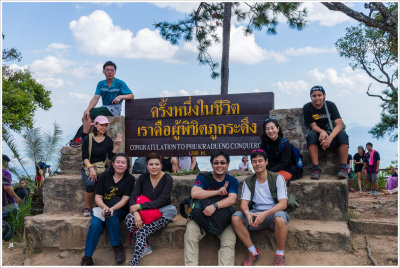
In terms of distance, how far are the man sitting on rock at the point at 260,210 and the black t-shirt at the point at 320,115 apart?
4.43 feet

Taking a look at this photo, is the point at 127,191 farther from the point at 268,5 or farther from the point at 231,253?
the point at 268,5

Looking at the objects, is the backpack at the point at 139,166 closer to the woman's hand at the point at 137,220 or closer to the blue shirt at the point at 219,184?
the woman's hand at the point at 137,220

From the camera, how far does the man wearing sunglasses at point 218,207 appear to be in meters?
3.90

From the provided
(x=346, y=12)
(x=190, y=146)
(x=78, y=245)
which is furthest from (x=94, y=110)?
(x=346, y=12)

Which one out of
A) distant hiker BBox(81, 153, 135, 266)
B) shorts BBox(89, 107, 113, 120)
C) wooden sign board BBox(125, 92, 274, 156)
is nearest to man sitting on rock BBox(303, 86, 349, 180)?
wooden sign board BBox(125, 92, 274, 156)

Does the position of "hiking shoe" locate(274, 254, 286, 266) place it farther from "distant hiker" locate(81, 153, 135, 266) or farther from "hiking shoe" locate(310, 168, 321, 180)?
"distant hiker" locate(81, 153, 135, 266)

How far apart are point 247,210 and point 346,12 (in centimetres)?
386

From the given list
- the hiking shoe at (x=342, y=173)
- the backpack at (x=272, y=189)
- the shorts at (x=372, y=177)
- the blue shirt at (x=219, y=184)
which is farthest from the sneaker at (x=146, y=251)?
the shorts at (x=372, y=177)

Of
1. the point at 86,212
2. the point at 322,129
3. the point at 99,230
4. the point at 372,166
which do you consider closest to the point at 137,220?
the point at 99,230

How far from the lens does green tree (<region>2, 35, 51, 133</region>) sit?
1413cm

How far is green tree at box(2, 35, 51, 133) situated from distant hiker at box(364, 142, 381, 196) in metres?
11.4

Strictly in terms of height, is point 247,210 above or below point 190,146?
below

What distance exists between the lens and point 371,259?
411 cm

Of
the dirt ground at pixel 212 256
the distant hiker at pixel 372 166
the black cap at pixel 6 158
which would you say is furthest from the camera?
the distant hiker at pixel 372 166
